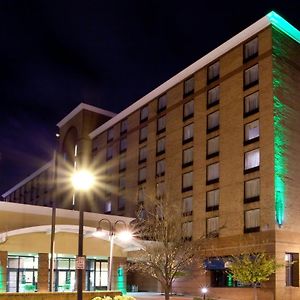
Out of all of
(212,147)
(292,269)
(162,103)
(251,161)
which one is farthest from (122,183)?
(292,269)

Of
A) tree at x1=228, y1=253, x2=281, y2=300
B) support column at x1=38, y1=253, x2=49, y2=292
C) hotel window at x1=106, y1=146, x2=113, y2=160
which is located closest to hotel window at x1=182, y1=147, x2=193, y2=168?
tree at x1=228, y1=253, x2=281, y2=300

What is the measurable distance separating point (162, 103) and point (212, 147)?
11.5 m

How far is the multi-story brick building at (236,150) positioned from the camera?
4469cm

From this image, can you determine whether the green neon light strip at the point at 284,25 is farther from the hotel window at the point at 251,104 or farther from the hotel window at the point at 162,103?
the hotel window at the point at 162,103

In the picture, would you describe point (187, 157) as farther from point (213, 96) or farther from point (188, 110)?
point (213, 96)

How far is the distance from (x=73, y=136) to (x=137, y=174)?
74.5ft

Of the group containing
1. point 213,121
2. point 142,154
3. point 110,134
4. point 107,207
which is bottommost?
point 107,207

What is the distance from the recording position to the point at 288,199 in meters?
45.2

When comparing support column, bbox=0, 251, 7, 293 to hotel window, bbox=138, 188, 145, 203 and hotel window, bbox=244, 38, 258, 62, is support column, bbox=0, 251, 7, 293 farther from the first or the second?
hotel window, bbox=244, 38, 258, 62

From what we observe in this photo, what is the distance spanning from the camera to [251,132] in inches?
1890

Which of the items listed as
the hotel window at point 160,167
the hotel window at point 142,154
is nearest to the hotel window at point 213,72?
the hotel window at point 160,167

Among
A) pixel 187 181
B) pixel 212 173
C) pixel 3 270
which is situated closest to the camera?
pixel 3 270

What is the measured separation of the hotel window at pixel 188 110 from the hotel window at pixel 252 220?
14.3 meters

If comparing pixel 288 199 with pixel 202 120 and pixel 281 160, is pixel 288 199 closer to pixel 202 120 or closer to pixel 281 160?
pixel 281 160
